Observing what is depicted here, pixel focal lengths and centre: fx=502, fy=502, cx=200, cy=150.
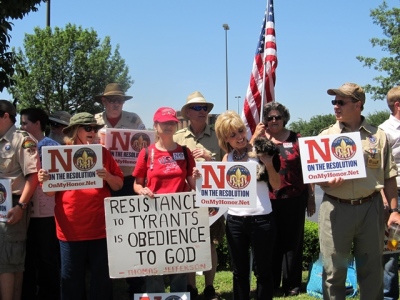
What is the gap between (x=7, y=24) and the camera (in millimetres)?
7445

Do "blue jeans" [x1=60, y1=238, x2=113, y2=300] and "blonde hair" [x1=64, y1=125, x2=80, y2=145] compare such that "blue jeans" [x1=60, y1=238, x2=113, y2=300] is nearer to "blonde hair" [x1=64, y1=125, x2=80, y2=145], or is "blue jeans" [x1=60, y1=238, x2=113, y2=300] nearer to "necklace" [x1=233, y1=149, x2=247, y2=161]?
"blonde hair" [x1=64, y1=125, x2=80, y2=145]

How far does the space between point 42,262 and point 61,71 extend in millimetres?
21338

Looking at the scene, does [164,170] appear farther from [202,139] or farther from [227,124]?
[202,139]

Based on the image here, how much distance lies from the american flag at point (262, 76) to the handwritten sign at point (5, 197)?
128 inches

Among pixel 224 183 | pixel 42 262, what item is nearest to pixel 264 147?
pixel 224 183

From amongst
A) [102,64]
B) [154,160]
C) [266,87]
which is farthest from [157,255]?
[102,64]

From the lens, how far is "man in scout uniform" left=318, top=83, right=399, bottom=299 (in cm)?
458

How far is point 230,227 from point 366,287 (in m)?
1.38

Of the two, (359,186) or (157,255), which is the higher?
(359,186)

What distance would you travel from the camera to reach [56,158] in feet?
15.2

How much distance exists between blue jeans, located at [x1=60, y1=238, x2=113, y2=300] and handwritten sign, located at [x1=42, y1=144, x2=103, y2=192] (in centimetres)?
54

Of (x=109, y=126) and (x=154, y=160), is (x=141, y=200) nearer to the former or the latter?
(x=154, y=160)

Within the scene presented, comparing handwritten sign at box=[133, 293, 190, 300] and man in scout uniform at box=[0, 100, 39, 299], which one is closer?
handwritten sign at box=[133, 293, 190, 300]

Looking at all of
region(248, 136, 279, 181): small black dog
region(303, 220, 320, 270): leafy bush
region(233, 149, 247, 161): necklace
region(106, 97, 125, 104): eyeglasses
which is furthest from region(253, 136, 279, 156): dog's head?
region(303, 220, 320, 270): leafy bush
